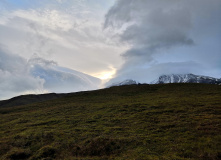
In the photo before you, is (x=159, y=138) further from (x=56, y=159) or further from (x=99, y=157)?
(x=56, y=159)

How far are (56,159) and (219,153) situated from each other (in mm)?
16577

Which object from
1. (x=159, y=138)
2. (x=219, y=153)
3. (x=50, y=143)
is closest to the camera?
(x=219, y=153)

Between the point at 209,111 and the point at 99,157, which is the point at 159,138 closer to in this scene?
the point at 99,157

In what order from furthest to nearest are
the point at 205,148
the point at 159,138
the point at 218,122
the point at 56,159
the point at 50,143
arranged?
→ the point at 218,122, the point at 50,143, the point at 159,138, the point at 56,159, the point at 205,148

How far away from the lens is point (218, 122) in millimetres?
23500

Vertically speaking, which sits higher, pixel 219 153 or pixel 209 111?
pixel 209 111

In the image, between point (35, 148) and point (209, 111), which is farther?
point (209, 111)

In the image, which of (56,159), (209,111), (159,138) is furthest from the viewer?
(209,111)

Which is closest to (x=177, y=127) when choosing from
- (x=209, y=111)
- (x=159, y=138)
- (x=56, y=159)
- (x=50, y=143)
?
(x=159, y=138)

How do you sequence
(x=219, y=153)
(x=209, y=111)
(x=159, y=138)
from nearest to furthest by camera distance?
(x=219, y=153) < (x=159, y=138) < (x=209, y=111)

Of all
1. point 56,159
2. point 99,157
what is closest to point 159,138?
point 99,157

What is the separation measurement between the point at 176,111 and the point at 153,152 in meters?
18.3

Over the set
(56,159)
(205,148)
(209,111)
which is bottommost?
(56,159)

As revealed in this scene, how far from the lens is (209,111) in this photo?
30.7 meters
